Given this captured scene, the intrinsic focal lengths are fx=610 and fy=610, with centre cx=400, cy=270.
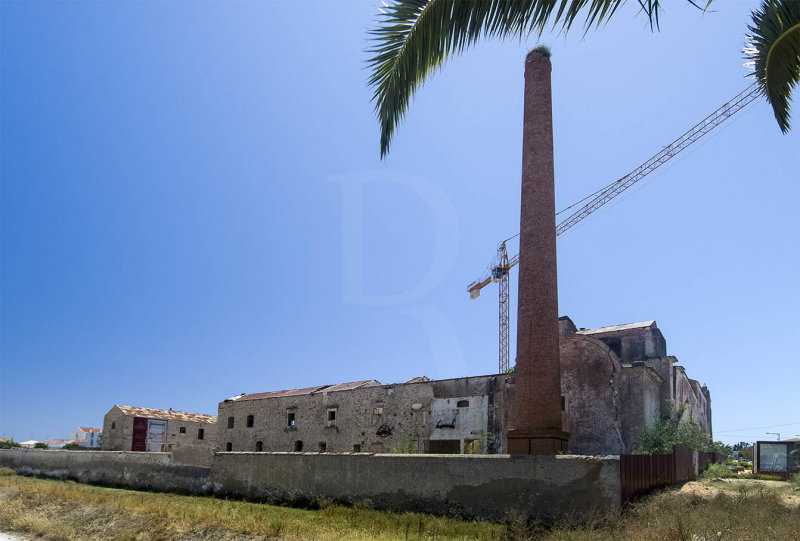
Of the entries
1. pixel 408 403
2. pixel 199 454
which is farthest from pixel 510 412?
pixel 199 454

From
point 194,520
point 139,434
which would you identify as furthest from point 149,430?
point 194,520

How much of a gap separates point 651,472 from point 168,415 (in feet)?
159

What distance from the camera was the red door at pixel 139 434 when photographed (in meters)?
50.3

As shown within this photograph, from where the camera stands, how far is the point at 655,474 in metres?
15.4

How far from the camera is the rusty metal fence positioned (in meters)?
13.0

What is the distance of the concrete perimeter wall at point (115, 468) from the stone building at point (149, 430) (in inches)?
449

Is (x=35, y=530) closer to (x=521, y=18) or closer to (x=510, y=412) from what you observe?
(x=510, y=412)

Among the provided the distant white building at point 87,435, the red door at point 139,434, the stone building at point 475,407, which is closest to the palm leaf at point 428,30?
the stone building at point 475,407

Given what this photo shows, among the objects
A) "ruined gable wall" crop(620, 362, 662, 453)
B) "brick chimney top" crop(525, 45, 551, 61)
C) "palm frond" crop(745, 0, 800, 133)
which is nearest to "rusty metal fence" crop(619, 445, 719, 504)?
"ruined gable wall" crop(620, 362, 662, 453)

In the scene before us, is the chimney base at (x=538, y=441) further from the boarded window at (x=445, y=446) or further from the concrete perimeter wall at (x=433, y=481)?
the boarded window at (x=445, y=446)

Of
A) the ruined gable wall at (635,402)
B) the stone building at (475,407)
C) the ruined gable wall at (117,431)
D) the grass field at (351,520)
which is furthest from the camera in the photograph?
the ruined gable wall at (117,431)

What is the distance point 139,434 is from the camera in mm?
50625

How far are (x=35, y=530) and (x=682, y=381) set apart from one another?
103 feet

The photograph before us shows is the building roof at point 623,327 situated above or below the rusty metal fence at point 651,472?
above
